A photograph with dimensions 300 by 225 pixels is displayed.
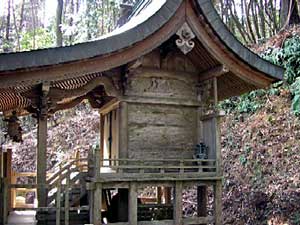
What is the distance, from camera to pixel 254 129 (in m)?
13.8

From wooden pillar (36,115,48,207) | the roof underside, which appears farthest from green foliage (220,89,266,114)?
wooden pillar (36,115,48,207)

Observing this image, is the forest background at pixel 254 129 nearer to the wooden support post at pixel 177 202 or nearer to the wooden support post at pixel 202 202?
the wooden support post at pixel 202 202

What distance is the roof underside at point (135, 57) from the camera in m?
6.41

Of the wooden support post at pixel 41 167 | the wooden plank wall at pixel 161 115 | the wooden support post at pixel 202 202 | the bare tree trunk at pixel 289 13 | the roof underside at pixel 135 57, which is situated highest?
the bare tree trunk at pixel 289 13

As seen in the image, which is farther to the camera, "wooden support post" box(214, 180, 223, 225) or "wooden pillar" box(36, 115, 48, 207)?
"wooden support post" box(214, 180, 223, 225)

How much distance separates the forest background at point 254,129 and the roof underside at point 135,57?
120 inches

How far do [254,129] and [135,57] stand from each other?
7826 millimetres

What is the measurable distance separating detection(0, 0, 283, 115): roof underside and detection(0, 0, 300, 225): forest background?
3.05 m

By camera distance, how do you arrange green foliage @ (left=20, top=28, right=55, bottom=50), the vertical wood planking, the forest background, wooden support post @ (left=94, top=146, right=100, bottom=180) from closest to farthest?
wooden support post @ (left=94, top=146, right=100, bottom=180) → the vertical wood planking → the forest background → green foliage @ (left=20, top=28, right=55, bottom=50)

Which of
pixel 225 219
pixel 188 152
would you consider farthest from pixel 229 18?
pixel 188 152

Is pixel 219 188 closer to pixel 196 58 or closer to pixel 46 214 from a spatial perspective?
pixel 196 58

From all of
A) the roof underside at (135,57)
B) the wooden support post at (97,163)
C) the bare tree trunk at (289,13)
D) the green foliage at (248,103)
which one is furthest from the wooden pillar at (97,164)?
the bare tree trunk at (289,13)

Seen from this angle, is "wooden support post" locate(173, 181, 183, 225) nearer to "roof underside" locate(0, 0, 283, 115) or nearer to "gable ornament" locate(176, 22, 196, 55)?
"roof underside" locate(0, 0, 283, 115)

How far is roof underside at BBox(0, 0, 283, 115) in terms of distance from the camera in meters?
6.41
